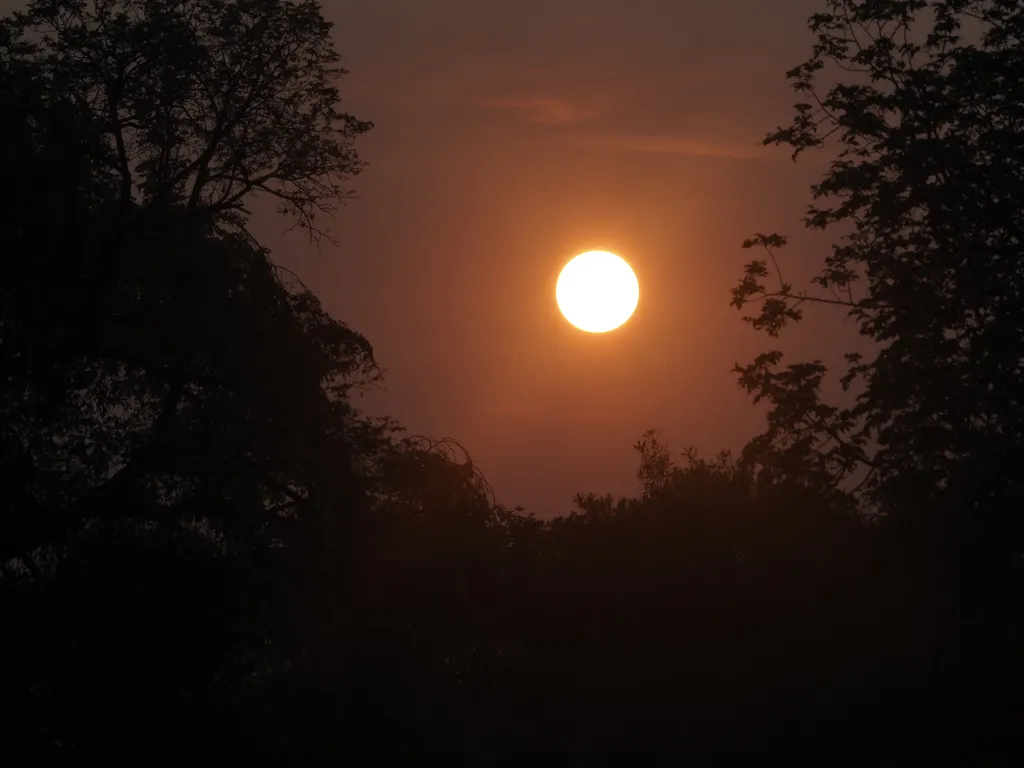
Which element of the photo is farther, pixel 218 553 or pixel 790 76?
pixel 790 76

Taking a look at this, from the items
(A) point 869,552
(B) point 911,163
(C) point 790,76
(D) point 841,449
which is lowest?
(A) point 869,552

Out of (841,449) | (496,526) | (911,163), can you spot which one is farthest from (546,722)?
(911,163)

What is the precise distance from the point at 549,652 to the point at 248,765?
8964 millimetres

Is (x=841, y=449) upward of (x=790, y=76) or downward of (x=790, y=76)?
downward

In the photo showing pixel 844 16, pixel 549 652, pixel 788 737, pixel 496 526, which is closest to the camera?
pixel 496 526

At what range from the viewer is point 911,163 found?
1892 centimetres

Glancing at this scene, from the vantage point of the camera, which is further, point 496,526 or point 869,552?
point 869,552

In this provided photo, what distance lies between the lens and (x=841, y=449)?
19453mm

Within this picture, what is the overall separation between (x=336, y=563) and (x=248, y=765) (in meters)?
4.01

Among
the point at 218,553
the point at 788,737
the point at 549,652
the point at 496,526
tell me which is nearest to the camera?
the point at 218,553

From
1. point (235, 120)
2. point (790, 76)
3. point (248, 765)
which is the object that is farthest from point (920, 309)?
point (248, 765)

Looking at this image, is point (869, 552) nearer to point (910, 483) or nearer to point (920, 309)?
point (910, 483)

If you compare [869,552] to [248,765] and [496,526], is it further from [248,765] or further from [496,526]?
[248,765]

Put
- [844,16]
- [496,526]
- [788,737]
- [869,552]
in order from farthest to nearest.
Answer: [788,737]
[869,552]
[844,16]
[496,526]
